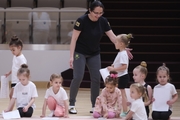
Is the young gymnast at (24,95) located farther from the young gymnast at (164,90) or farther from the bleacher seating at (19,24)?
the bleacher seating at (19,24)

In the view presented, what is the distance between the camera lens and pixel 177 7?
972 centimetres

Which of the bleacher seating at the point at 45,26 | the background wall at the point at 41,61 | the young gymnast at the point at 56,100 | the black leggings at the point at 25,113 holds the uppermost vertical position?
the bleacher seating at the point at 45,26

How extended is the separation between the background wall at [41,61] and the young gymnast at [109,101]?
3812 mm

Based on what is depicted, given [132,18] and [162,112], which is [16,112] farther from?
[132,18]

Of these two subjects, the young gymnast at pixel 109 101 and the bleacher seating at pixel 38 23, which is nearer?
the young gymnast at pixel 109 101

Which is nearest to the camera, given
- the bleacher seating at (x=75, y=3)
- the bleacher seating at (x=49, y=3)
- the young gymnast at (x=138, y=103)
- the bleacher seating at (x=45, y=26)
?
the young gymnast at (x=138, y=103)

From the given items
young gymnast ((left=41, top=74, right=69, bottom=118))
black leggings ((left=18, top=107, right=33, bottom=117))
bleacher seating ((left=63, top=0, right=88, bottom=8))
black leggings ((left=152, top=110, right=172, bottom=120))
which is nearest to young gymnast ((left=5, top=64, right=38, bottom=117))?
black leggings ((left=18, top=107, right=33, bottom=117))

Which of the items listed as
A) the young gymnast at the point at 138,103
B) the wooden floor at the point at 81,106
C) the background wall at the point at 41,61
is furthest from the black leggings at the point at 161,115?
the background wall at the point at 41,61

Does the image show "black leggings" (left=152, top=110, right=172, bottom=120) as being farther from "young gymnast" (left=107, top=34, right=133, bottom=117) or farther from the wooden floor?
the wooden floor

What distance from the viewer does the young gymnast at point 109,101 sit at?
443 centimetres

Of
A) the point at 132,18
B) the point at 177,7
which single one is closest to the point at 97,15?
the point at 132,18

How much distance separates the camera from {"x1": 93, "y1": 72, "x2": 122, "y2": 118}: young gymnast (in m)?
4.43

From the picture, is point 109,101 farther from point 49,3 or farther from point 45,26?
point 49,3

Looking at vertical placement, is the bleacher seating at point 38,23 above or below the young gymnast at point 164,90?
above
